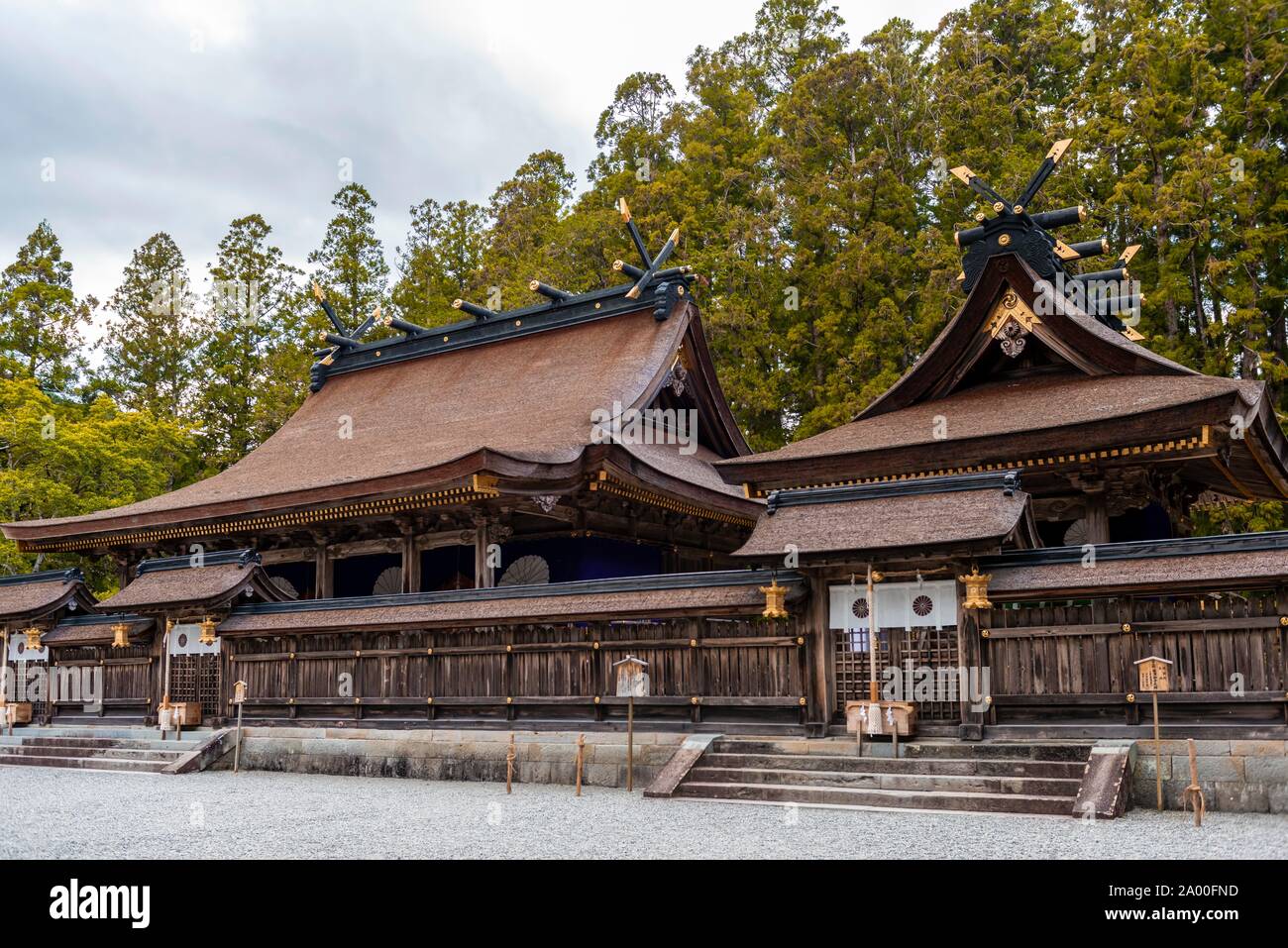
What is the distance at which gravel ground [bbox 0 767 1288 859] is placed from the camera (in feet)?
29.7

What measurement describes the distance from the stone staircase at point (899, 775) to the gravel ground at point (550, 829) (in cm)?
34

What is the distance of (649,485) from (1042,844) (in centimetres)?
1083

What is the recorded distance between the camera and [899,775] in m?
12.3

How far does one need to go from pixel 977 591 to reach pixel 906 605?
92 centimetres

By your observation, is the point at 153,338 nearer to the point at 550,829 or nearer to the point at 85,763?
the point at 85,763

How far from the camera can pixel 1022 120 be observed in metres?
32.8

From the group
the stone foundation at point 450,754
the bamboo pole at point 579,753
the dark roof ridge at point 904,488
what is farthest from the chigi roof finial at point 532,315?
the bamboo pole at point 579,753

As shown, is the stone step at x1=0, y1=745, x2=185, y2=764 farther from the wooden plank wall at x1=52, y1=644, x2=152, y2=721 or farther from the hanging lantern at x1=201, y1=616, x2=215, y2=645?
the hanging lantern at x1=201, y1=616, x2=215, y2=645

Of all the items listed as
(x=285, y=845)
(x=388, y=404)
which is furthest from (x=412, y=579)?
(x=285, y=845)

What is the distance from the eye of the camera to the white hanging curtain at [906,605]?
13000mm

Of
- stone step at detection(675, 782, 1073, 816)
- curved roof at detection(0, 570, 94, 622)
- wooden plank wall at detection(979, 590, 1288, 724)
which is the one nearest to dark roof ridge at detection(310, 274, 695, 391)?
curved roof at detection(0, 570, 94, 622)

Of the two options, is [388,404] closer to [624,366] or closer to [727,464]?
[624,366]

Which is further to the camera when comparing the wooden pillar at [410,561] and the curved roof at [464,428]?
the wooden pillar at [410,561]

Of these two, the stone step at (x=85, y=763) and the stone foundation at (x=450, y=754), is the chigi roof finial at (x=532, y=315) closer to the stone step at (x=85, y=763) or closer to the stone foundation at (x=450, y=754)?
the stone foundation at (x=450, y=754)
